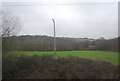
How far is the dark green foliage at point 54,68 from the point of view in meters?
4.43

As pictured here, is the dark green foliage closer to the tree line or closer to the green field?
the green field

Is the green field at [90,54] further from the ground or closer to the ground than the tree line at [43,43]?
closer to the ground

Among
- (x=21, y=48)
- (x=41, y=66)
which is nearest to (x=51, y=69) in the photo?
(x=41, y=66)

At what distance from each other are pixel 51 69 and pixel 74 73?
0.79 metres

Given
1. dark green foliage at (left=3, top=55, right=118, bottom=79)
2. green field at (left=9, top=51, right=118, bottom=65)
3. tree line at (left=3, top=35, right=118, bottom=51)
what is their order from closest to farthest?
dark green foliage at (left=3, top=55, right=118, bottom=79) → green field at (left=9, top=51, right=118, bottom=65) → tree line at (left=3, top=35, right=118, bottom=51)

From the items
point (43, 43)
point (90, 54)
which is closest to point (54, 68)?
point (43, 43)

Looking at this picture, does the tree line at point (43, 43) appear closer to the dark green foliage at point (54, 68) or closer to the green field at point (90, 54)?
the green field at point (90, 54)

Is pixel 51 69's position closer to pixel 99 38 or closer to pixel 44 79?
pixel 44 79

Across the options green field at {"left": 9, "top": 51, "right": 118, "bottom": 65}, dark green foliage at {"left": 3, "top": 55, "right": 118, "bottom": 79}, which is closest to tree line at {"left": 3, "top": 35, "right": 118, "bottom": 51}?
green field at {"left": 9, "top": 51, "right": 118, "bottom": 65}

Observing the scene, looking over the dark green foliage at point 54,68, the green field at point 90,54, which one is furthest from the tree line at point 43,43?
the dark green foliage at point 54,68

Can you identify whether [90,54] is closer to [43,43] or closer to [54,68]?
[54,68]

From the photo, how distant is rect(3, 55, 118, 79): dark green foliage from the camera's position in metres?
4.43

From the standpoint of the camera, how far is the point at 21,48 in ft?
16.1

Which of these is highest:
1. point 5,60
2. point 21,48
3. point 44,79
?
point 21,48
